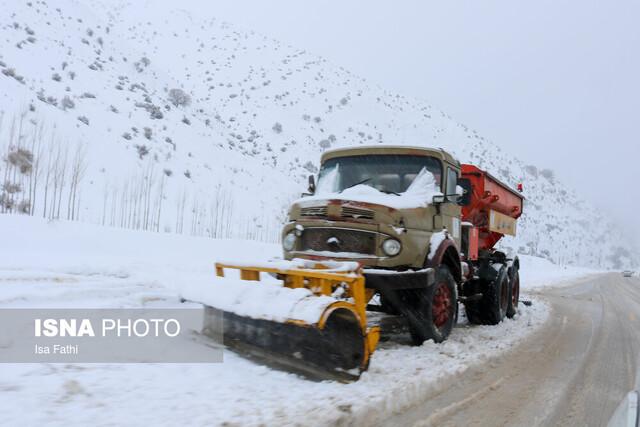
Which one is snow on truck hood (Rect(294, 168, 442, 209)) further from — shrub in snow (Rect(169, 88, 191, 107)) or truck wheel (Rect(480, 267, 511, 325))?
shrub in snow (Rect(169, 88, 191, 107))

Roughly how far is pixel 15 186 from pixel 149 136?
9.76 meters

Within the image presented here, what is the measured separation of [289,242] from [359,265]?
5.72 ft

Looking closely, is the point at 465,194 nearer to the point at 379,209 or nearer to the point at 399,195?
the point at 399,195

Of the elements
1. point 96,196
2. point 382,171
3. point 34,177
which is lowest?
point 382,171

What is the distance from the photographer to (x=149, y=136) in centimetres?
2247

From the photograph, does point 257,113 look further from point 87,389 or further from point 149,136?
point 87,389

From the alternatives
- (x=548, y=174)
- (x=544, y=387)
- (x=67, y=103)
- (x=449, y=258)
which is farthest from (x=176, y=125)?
(x=548, y=174)

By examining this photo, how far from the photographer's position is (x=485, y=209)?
9.27 m

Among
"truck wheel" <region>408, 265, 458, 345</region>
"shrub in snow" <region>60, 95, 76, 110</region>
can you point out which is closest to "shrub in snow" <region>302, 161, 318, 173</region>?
"shrub in snow" <region>60, 95, 76, 110</region>

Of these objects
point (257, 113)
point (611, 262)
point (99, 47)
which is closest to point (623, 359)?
point (99, 47)

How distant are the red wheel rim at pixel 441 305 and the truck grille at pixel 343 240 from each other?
3.87 feet

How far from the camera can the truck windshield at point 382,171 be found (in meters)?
6.47

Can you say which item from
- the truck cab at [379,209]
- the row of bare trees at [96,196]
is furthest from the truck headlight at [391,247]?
the row of bare trees at [96,196]

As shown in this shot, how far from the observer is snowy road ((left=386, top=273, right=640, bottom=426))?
3.87 m
